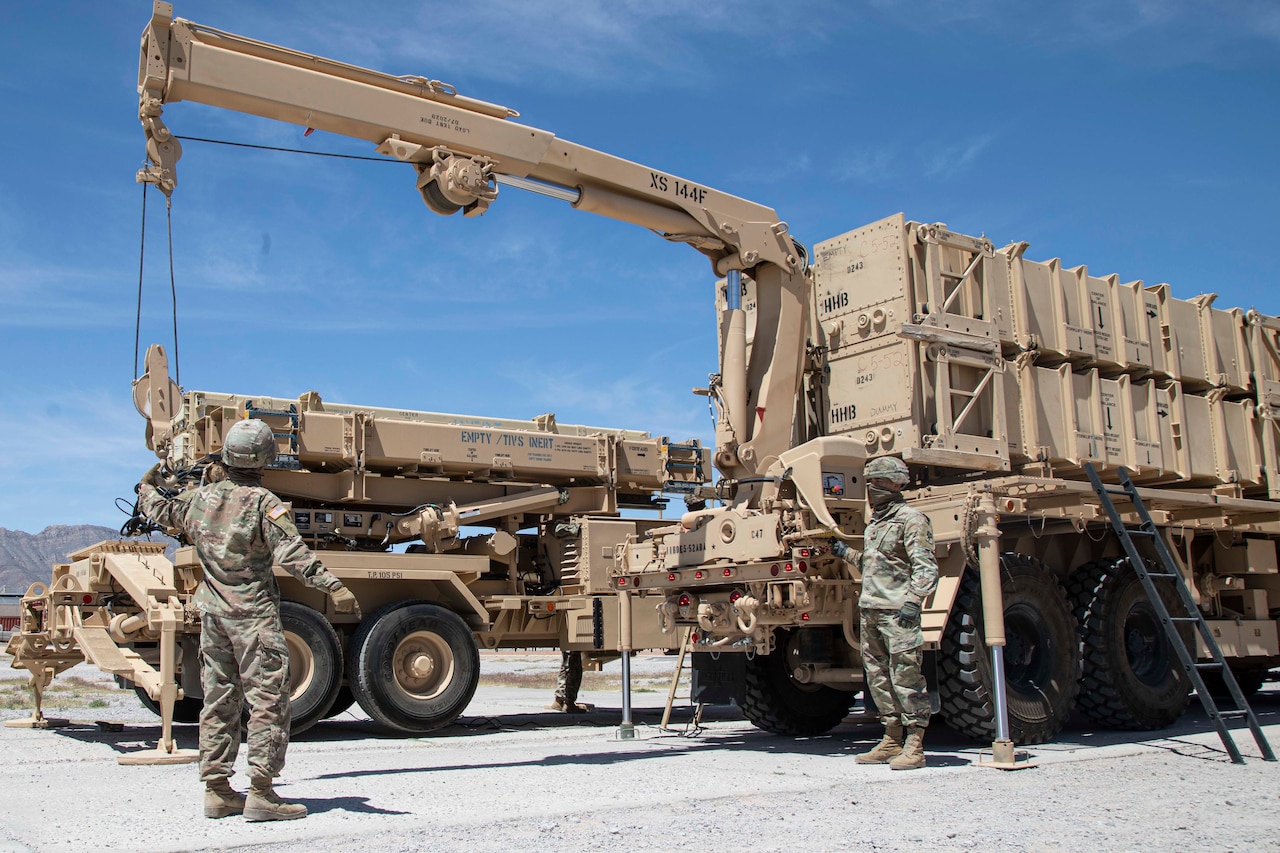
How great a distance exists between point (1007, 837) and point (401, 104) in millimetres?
6723

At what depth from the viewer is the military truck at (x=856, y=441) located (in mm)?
8234

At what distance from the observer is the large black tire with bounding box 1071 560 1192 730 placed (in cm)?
898

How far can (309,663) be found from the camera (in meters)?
10.3

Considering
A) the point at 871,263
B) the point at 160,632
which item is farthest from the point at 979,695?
the point at 160,632

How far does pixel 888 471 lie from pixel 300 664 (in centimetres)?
562

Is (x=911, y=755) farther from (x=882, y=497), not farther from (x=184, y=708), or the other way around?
(x=184, y=708)

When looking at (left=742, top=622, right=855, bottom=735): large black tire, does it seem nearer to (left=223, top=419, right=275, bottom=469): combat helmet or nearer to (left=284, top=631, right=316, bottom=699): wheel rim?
(left=284, top=631, right=316, bottom=699): wheel rim

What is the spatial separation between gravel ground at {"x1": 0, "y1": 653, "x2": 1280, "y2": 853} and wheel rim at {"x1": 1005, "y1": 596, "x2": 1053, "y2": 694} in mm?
518

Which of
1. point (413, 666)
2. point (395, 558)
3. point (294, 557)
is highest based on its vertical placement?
point (395, 558)

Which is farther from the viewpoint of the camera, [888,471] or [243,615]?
[888,471]

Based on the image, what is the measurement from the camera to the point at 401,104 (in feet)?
29.4

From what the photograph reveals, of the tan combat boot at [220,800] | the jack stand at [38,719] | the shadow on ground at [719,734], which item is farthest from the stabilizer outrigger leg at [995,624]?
the jack stand at [38,719]

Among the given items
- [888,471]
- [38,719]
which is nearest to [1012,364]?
[888,471]

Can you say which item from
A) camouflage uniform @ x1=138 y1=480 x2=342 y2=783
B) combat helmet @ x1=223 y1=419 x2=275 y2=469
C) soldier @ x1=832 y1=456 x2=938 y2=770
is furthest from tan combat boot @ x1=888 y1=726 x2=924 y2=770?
combat helmet @ x1=223 y1=419 x2=275 y2=469
